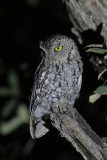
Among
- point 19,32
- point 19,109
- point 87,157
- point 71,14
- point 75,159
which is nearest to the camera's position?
point 87,157

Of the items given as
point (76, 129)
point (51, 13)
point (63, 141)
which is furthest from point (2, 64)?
point (76, 129)

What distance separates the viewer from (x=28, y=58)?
13.4 feet

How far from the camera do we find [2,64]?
14.4 feet

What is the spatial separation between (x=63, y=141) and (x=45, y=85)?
4.94 ft

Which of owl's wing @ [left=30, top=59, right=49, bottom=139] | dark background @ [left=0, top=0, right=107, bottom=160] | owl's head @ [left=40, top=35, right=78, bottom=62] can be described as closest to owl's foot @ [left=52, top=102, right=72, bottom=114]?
owl's wing @ [left=30, top=59, right=49, bottom=139]

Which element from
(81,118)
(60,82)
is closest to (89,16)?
(60,82)

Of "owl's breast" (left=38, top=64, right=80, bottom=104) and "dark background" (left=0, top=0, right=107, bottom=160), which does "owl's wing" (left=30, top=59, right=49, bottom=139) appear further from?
"dark background" (left=0, top=0, right=107, bottom=160)

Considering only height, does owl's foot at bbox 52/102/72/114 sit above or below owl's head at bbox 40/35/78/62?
below

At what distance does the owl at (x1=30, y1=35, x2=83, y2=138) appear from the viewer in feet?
10.2

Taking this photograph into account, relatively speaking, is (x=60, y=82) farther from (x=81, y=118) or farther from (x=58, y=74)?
(x=81, y=118)

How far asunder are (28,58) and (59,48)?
957mm

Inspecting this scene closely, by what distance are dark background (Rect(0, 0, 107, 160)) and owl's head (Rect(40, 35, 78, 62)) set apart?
68 centimetres

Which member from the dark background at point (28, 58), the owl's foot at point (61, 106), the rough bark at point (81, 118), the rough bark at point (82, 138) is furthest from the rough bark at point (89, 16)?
the dark background at point (28, 58)

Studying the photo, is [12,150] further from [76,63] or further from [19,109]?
[76,63]
